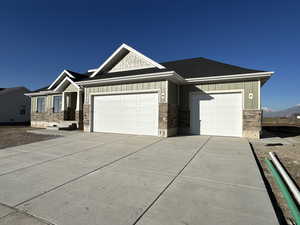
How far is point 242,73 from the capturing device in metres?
8.74

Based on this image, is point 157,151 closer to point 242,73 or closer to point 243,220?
point 243,220

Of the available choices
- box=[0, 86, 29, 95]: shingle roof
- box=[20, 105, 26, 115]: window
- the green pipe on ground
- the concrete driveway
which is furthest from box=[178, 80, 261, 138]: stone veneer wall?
box=[20, 105, 26, 115]: window

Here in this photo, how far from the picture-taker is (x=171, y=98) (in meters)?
9.38

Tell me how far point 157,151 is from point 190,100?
5483 mm

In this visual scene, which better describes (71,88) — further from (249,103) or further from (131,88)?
(249,103)

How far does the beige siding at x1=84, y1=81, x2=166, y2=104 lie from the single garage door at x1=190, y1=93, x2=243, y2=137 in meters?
2.38

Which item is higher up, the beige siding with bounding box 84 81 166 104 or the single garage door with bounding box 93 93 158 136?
the beige siding with bounding box 84 81 166 104

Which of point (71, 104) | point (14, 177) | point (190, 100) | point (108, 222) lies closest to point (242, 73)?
point (190, 100)

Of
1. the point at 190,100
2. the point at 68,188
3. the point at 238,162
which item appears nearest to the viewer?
the point at 68,188

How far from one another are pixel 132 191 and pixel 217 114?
26.3 feet

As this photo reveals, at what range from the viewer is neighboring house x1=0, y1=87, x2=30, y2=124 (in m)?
22.2

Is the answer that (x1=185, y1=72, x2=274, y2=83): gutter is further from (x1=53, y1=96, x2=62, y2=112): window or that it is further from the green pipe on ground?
(x1=53, y1=96, x2=62, y2=112): window

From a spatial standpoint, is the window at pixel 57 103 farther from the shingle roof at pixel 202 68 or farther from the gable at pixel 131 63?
the shingle roof at pixel 202 68

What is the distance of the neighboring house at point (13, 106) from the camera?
22.2 metres
